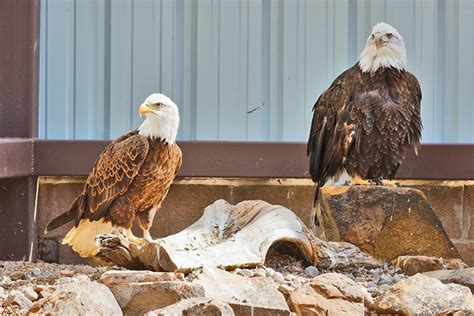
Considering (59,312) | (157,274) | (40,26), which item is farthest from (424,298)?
(40,26)

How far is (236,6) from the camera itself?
7359mm

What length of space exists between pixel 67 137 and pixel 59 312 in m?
3.44

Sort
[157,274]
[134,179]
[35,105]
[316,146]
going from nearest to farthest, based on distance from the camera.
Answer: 1. [157,274]
2. [134,179]
3. [316,146]
4. [35,105]

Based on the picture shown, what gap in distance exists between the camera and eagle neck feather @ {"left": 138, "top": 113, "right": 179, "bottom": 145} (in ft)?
19.9

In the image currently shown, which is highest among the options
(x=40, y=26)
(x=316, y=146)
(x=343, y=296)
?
(x=40, y=26)

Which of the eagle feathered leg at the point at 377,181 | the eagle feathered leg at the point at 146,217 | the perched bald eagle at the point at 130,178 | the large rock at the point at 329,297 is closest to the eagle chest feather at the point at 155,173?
the perched bald eagle at the point at 130,178

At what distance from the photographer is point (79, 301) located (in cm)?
407

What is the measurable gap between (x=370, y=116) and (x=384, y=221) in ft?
2.64

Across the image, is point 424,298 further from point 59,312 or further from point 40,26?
point 40,26

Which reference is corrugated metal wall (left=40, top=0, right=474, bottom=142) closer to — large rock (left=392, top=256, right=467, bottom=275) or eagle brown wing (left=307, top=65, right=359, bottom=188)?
eagle brown wing (left=307, top=65, right=359, bottom=188)

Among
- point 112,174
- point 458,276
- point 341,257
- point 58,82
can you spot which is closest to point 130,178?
point 112,174

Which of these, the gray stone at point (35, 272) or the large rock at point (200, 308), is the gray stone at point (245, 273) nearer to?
the large rock at point (200, 308)

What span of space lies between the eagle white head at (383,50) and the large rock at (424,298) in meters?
2.29

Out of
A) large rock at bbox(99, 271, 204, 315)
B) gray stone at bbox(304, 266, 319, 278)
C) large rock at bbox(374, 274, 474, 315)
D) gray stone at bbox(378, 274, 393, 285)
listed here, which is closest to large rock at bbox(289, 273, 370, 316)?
large rock at bbox(374, 274, 474, 315)
